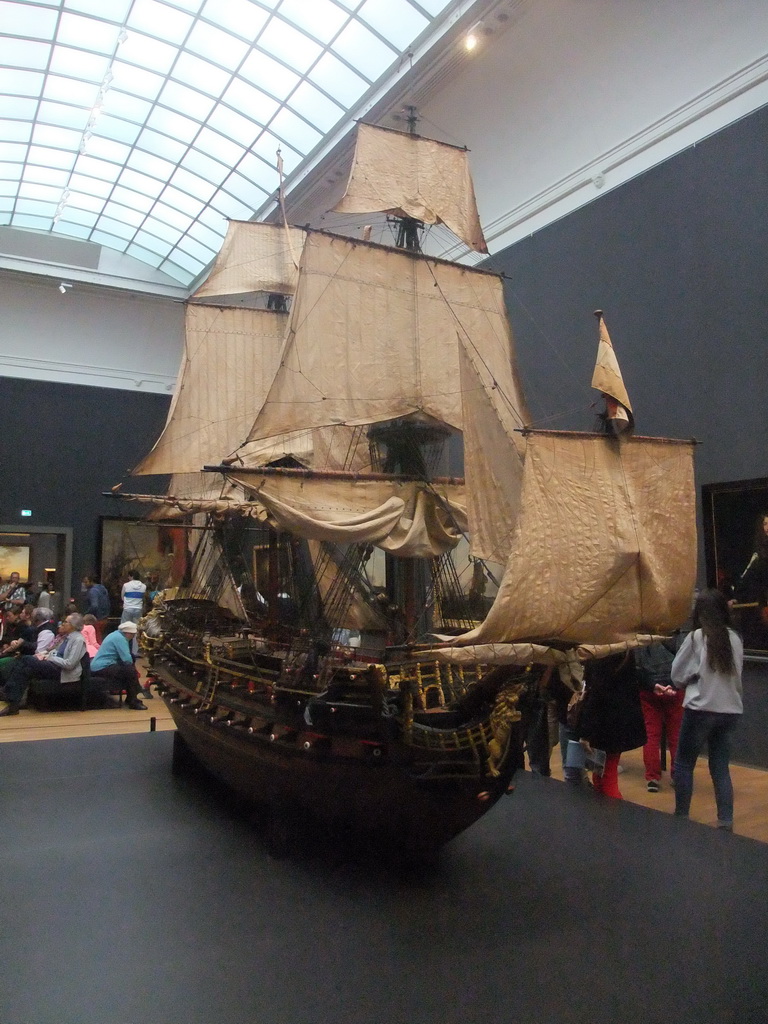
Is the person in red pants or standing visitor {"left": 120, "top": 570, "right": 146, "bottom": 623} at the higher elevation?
standing visitor {"left": 120, "top": 570, "right": 146, "bottom": 623}

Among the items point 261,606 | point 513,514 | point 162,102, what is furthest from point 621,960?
point 162,102

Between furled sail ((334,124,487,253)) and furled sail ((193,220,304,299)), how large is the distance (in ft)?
11.4

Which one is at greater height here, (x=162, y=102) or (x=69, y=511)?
(x=162, y=102)

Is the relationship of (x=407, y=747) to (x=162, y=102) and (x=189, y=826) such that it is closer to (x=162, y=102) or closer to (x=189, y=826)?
(x=189, y=826)

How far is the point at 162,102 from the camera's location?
16.5 metres

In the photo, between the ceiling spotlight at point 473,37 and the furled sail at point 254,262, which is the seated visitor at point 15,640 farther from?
the ceiling spotlight at point 473,37

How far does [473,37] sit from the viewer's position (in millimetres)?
10766

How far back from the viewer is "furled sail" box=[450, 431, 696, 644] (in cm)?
445

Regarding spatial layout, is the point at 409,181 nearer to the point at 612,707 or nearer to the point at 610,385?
the point at 610,385

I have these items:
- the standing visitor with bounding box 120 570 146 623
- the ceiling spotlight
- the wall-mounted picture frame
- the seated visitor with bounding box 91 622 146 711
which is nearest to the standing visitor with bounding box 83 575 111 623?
the standing visitor with bounding box 120 570 146 623

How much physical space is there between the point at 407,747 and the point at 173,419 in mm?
9254

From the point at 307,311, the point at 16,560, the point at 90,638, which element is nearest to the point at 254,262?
the point at 307,311

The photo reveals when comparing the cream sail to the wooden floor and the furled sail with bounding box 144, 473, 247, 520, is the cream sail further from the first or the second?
the wooden floor

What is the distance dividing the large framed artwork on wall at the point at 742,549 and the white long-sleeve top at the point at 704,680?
259 centimetres
